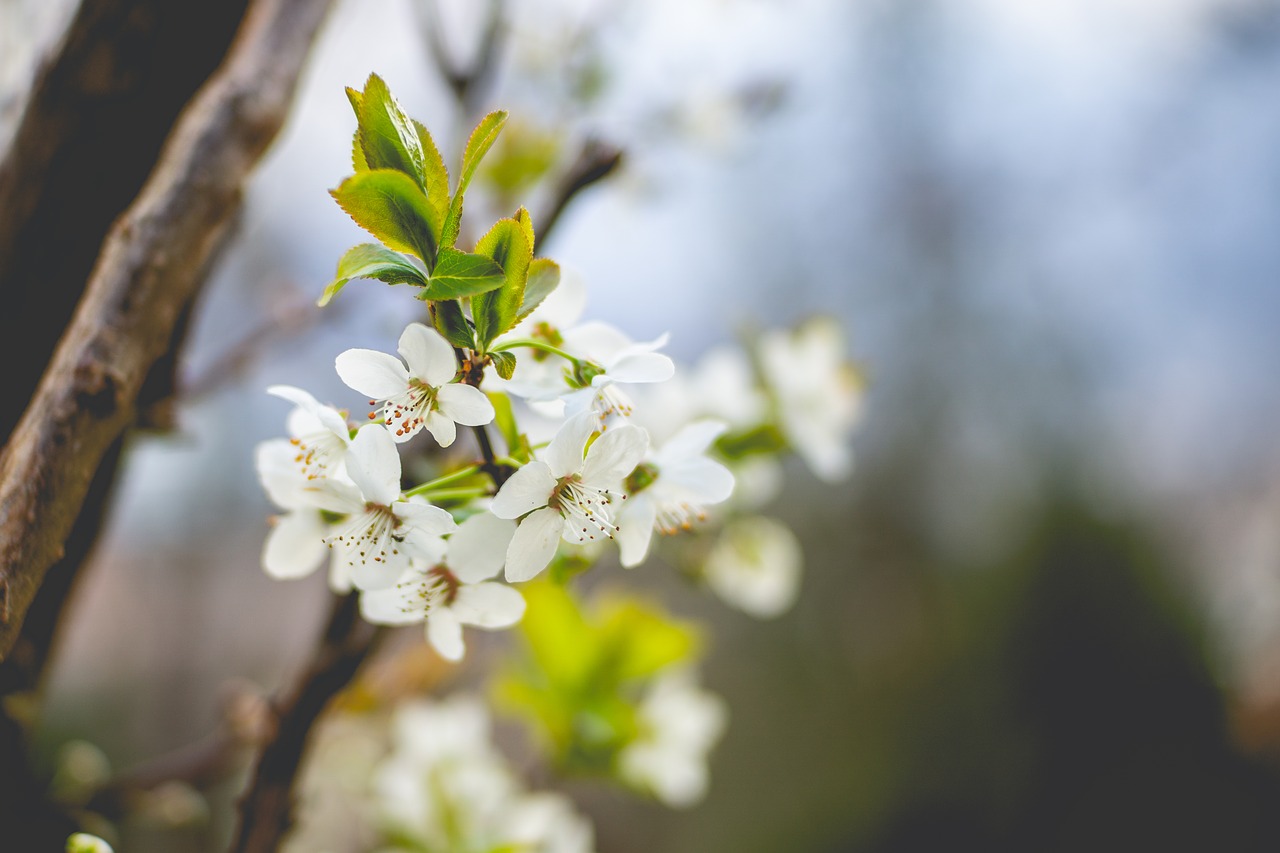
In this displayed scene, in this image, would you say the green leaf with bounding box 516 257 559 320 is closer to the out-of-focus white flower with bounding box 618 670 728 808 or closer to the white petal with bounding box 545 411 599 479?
the white petal with bounding box 545 411 599 479

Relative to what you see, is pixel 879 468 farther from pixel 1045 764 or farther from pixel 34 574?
pixel 34 574

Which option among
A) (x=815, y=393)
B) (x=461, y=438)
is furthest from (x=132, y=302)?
(x=815, y=393)

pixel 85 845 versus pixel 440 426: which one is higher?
pixel 440 426

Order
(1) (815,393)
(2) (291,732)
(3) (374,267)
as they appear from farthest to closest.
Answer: (1) (815,393) → (2) (291,732) → (3) (374,267)

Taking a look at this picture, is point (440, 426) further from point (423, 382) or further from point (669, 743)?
point (669, 743)

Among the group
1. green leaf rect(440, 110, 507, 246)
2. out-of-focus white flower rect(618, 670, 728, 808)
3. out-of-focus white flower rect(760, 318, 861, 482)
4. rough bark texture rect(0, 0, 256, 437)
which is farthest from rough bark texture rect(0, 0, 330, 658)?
out-of-focus white flower rect(618, 670, 728, 808)

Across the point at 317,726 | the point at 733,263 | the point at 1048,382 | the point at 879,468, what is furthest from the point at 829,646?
the point at 317,726

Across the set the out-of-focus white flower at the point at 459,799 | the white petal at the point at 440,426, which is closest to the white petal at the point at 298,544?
the white petal at the point at 440,426
